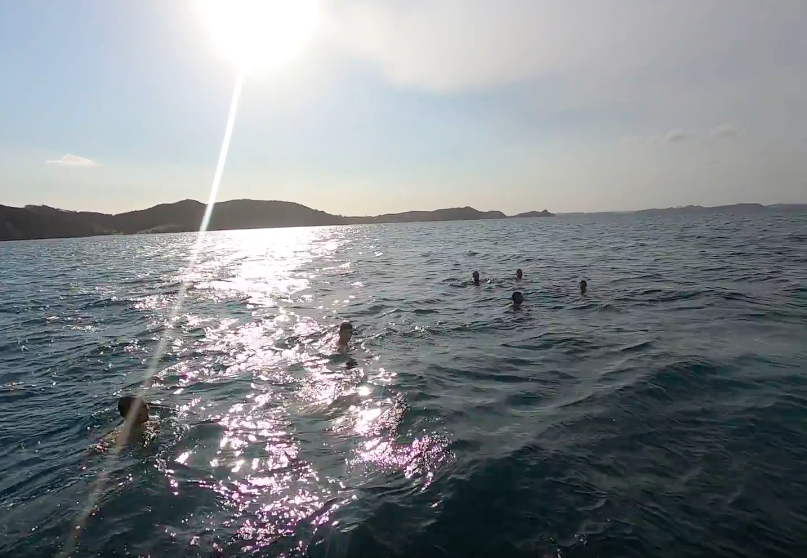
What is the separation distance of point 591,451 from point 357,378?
5509mm

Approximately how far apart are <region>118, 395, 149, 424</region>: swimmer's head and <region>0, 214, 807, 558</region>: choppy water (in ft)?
1.22

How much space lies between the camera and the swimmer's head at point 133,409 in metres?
8.56

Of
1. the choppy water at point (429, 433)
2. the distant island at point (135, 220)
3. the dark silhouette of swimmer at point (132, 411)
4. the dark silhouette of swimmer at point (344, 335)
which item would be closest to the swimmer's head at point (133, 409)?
the dark silhouette of swimmer at point (132, 411)

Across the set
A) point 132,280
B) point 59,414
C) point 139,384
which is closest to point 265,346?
point 139,384

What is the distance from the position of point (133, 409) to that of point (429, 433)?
5639mm

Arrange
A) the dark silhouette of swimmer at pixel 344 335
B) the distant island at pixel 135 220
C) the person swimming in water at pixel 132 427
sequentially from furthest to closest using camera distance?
1. the distant island at pixel 135 220
2. the dark silhouette of swimmer at pixel 344 335
3. the person swimming in water at pixel 132 427

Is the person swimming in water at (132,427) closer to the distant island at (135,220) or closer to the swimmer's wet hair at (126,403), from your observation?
the swimmer's wet hair at (126,403)

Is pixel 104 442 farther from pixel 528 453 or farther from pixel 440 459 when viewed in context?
pixel 528 453

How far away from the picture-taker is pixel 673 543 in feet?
17.0

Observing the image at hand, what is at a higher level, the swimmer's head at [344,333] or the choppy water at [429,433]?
the swimmer's head at [344,333]

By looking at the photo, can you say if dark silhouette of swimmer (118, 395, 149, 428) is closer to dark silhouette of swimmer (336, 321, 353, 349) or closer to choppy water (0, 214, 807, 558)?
choppy water (0, 214, 807, 558)

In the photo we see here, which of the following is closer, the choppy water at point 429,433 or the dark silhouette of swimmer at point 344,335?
the choppy water at point 429,433

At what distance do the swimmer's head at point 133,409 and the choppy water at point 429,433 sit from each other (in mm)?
373

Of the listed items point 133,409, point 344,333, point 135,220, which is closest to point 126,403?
point 133,409
